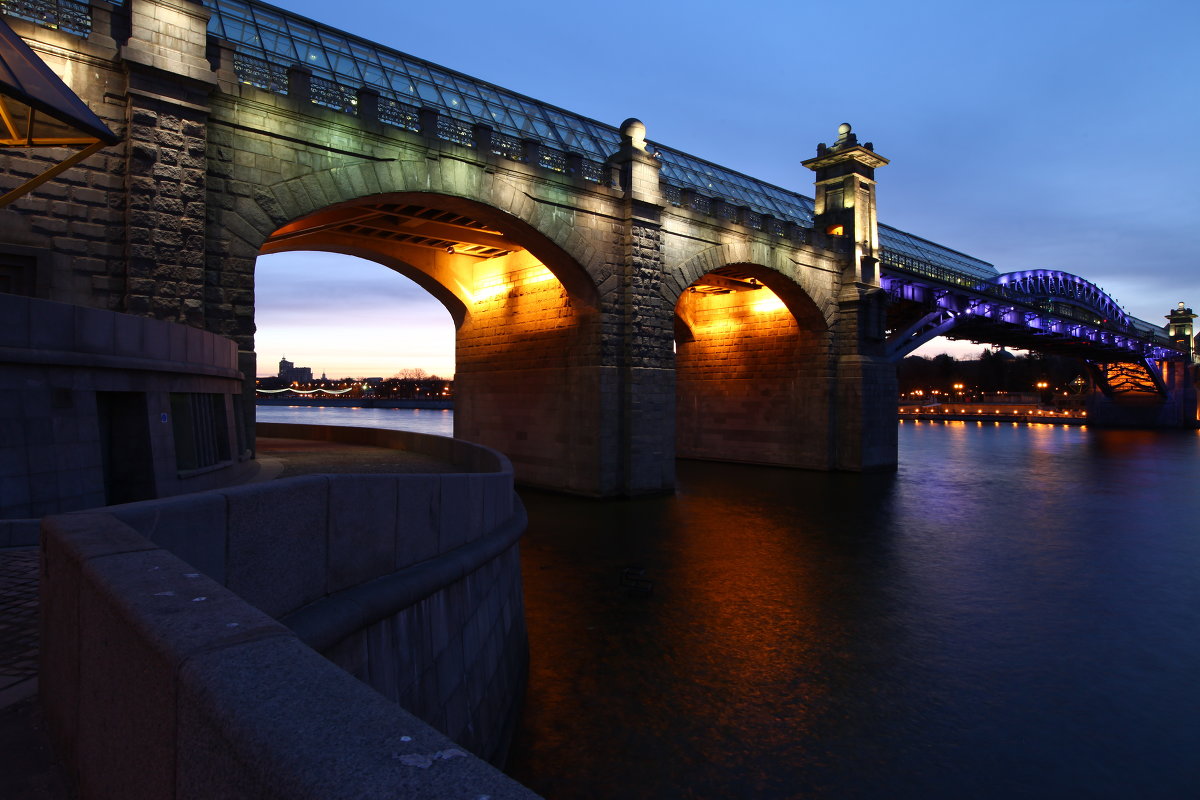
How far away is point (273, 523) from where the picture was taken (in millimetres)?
4184

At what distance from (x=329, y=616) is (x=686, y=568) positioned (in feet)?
31.8

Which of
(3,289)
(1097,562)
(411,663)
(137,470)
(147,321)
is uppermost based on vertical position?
(3,289)

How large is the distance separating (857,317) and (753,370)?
4.96 m

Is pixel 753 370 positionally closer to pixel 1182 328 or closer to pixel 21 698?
pixel 21 698

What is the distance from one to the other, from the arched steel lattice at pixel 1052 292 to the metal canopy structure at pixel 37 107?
44.7 metres

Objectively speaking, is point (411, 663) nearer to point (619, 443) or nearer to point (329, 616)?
point (329, 616)

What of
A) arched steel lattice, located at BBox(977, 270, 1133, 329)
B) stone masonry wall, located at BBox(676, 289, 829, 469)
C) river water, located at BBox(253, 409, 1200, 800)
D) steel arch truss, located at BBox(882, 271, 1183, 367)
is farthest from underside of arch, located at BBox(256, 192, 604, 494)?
arched steel lattice, located at BBox(977, 270, 1133, 329)

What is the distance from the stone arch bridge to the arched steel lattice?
9.71 meters

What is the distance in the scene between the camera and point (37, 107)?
24.6 ft

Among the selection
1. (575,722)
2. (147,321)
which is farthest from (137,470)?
(575,722)

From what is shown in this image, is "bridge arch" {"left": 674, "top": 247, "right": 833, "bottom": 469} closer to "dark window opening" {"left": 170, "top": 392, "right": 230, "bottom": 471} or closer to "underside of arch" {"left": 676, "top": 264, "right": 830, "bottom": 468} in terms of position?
"underside of arch" {"left": 676, "top": 264, "right": 830, "bottom": 468}

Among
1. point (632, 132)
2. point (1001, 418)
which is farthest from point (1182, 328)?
point (632, 132)

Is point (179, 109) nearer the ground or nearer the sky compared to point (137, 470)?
nearer the sky

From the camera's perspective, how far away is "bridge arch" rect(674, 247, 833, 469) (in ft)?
95.6
